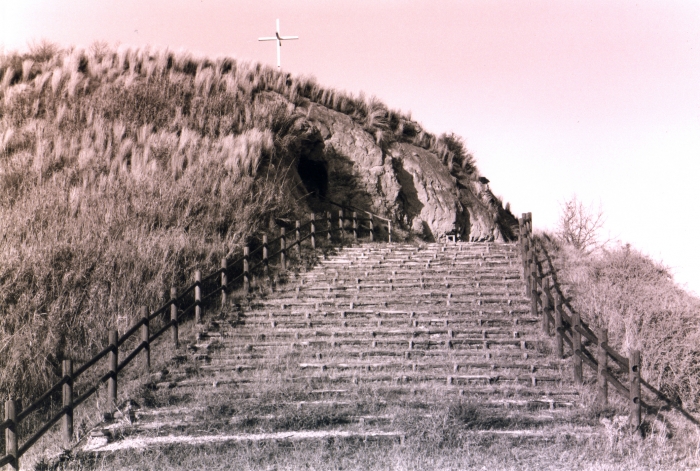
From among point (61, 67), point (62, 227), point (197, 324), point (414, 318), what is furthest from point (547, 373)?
point (61, 67)

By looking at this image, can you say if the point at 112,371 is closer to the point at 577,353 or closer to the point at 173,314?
the point at 173,314

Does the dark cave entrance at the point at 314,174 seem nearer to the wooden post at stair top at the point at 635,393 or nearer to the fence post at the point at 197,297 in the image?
the fence post at the point at 197,297

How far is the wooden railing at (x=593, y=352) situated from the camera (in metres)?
9.22

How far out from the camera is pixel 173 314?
12312mm

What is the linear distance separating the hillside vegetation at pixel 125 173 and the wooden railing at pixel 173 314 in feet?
1.81

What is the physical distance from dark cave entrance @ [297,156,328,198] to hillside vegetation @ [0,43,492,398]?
1.16 m

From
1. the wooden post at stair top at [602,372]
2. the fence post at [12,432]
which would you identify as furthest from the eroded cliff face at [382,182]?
the fence post at [12,432]

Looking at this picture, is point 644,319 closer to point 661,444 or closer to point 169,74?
point 661,444

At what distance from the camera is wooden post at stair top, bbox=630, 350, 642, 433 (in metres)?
9.00

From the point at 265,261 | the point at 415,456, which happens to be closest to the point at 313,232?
the point at 265,261

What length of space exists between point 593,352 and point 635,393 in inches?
141

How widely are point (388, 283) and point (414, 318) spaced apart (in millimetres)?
2090

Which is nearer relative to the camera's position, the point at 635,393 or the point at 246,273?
the point at 635,393

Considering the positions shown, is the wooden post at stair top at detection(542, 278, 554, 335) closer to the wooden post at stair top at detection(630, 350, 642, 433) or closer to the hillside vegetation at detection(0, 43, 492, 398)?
the wooden post at stair top at detection(630, 350, 642, 433)
